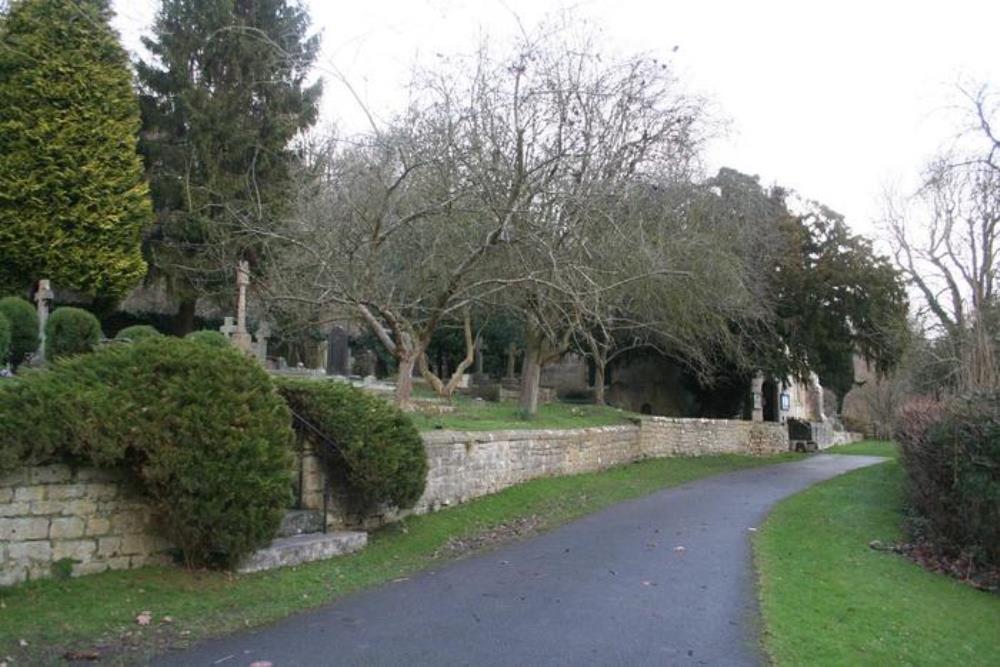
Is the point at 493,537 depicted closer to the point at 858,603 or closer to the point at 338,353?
the point at 858,603

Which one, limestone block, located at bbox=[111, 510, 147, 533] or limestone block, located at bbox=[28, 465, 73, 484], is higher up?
limestone block, located at bbox=[28, 465, 73, 484]

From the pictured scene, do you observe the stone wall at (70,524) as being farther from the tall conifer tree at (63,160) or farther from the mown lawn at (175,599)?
the tall conifer tree at (63,160)

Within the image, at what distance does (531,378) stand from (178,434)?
591 inches

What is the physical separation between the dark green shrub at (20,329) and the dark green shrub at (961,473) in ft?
54.1

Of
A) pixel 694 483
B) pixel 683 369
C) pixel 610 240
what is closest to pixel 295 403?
pixel 610 240

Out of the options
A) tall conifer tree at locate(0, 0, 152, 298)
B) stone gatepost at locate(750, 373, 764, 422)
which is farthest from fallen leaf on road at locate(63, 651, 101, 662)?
stone gatepost at locate(750, 373, 764, 422)

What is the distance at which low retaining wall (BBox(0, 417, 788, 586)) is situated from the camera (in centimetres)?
687

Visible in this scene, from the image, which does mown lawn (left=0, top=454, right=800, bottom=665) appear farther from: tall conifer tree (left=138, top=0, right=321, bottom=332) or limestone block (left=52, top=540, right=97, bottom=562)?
tall conifer tree (left=138, top=0, right=321, bottom=332)

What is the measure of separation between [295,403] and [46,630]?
4.12m

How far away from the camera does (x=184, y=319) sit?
29.5 m

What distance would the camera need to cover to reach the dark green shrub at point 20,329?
648 inches

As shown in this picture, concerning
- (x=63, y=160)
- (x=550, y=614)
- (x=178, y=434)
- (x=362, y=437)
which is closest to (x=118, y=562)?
(x=178, y=434)

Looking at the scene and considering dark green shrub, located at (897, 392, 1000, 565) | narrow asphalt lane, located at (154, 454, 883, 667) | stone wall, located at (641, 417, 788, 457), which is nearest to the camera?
narrow asphalt lane, located at (154, 454, 883, 667)

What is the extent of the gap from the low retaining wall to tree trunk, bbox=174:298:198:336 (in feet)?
53.1
